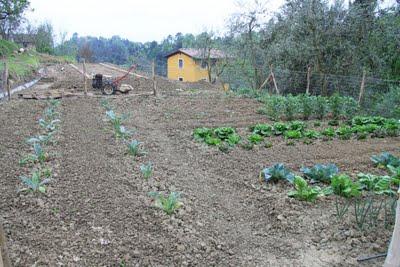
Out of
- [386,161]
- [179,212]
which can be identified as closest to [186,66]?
[386,161]

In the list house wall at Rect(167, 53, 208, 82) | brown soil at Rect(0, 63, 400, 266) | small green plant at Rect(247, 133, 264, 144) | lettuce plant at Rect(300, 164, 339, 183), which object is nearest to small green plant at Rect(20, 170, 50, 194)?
brown soil at Rect(0, 63, 400, 266)

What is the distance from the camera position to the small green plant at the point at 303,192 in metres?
4.41

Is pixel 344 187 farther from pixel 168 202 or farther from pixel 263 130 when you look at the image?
pixel 263 130

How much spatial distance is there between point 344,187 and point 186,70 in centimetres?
3299

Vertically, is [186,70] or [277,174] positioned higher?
[186,70]

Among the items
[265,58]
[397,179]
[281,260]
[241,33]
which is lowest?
[281,260]

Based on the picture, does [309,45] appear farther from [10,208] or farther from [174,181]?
[10,208]

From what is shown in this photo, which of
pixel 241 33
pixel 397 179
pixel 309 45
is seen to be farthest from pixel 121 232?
pixel 241 33

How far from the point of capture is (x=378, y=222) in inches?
148

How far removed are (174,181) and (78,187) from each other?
4.15ft

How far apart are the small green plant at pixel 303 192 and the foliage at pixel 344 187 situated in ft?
0.69

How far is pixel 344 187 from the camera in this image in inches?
178

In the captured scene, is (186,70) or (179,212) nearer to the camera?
(179,212)

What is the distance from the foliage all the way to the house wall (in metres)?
30.4
